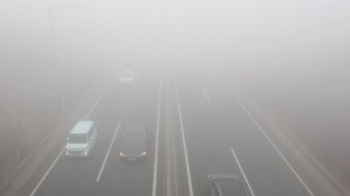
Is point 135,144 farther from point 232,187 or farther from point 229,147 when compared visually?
point 232,187

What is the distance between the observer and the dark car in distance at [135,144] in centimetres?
2542

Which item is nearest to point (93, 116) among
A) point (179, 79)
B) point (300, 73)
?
point (179, 79)

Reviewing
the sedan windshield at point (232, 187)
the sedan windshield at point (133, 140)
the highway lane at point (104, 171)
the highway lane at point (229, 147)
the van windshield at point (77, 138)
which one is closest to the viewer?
the sedan windshield at point (232, 187)

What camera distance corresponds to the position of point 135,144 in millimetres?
26594

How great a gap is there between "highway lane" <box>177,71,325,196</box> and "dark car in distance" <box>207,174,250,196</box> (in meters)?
1.94

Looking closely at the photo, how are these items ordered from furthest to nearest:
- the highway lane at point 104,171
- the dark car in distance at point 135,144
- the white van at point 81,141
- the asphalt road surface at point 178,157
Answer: the white van at point 81,141
the dark car in distance at point 135,144
the asphalt road surface at point 178,157
the highway lane at point 104,171

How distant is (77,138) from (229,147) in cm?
1120

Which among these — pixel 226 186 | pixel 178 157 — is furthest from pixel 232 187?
pixel 178 157

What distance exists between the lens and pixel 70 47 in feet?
204

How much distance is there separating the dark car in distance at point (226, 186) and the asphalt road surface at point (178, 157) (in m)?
1.90

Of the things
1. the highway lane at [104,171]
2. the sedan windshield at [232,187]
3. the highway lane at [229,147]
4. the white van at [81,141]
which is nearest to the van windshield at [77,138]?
the white van at [81,141]

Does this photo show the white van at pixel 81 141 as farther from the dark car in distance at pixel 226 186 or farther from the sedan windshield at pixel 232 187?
the sedan windshield at pixel 232 187

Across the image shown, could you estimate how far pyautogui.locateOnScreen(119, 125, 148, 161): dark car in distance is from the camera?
25.4 metres

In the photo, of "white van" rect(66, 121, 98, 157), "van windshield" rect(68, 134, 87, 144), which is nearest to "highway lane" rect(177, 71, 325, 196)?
"white van" rect(66, 121, 98, 157)
